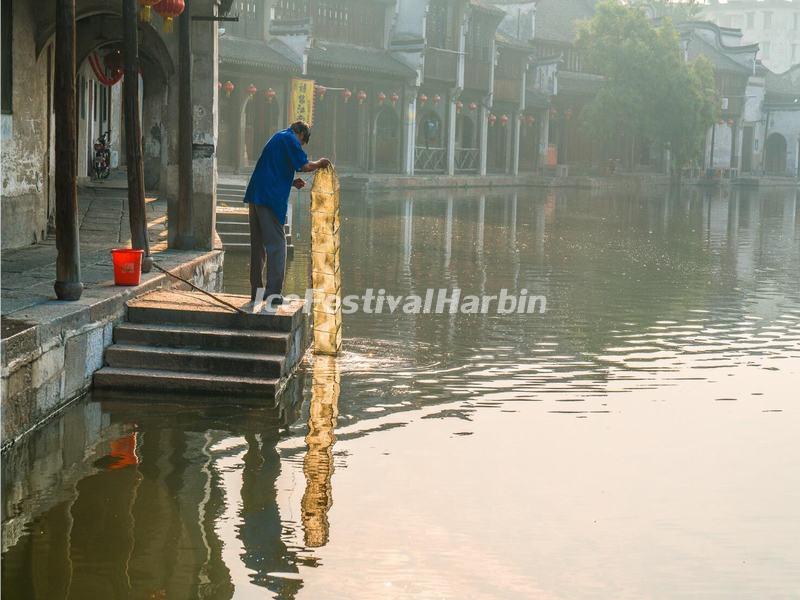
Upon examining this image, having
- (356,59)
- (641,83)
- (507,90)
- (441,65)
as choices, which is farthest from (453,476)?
(641,83)

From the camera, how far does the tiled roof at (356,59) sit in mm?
36125

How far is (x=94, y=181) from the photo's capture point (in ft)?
70.4

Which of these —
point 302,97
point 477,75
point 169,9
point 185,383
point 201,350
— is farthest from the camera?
point 477,75

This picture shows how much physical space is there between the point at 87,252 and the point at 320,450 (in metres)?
5.86

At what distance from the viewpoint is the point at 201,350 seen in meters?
8.95

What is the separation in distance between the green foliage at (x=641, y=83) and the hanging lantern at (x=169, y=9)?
37693 mm

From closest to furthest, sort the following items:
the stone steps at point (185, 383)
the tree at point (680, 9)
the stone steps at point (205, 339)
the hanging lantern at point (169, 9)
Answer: the stone steps at point (185, 383), the stone steps at point (205, 339), the hanging lantern at point (169, 9), the tree at point (680, 9)

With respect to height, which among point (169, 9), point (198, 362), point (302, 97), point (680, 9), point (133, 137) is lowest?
point (198, 362)

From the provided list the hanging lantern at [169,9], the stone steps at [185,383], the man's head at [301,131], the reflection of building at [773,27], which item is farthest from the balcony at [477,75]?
the reflection of building at [773,27]

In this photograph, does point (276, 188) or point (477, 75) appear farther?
point (477, 75)

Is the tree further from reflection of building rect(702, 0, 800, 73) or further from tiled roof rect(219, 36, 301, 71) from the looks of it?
tiled roof rect(219, 36, 301, 71)

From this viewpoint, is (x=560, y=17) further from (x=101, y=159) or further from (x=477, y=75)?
(x=101, y=159)

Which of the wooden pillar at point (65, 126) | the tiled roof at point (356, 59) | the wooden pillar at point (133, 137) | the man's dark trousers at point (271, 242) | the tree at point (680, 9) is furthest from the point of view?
the tree at point (680, 9)

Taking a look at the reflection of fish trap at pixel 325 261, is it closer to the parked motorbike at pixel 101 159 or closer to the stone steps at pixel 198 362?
the stone steps at pixel 198 362
